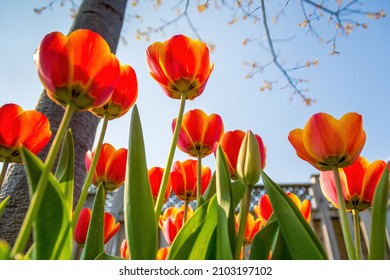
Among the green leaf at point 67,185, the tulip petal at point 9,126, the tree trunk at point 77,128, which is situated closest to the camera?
the green leaf at point 67,185

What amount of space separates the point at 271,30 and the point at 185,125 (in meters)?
1.99

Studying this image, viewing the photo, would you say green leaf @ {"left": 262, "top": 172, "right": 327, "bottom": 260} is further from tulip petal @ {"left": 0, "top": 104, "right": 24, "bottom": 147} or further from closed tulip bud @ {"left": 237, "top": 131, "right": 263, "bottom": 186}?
tulip petal @ {"left": 0, "top": 104, "right": 24, "bottom": 147}

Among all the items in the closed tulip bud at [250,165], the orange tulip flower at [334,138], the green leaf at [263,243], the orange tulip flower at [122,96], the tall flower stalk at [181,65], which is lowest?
the green leaf at [263,243]

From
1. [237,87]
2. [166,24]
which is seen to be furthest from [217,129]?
[166,24]

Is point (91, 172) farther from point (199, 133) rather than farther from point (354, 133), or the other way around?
point (354, 133)

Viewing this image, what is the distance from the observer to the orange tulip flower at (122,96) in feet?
1.38

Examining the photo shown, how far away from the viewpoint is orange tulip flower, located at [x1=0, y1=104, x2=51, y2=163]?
15.6 inches

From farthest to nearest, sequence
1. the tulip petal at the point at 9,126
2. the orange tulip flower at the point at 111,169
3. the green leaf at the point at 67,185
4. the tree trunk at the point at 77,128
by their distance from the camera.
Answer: the tree trunk at the point at 77,128 < the orange tulip flower at the point at 111,169 < the tulip petal at the point at 9,126 < the green leaf at the point at 67,185

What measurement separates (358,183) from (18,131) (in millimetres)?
435

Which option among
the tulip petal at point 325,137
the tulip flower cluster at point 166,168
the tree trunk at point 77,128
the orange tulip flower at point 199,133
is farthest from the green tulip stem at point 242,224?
the tree trunk at point 77,128

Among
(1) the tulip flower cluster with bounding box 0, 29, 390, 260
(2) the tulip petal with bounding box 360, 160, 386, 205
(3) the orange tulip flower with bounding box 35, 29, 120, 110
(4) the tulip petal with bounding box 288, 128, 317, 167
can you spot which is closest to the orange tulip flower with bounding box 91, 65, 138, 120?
(1) the tulip flower cluster with bounding box 0, 29, 390, 260

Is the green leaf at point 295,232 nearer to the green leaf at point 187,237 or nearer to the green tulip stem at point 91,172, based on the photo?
the green leaf at point 187,237
